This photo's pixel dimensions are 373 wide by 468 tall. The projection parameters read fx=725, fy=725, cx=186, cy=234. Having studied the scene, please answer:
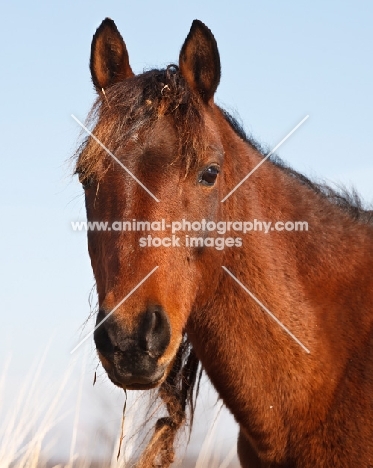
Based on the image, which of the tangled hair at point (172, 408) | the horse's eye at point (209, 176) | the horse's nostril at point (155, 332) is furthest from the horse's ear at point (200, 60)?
the tangled hair at point (172, 408)

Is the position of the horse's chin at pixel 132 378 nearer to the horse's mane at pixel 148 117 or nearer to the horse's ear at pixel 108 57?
the horse's mane at pixel 148 117

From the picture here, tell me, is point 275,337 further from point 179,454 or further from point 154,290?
point 179,454

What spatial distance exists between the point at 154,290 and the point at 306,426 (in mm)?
1417

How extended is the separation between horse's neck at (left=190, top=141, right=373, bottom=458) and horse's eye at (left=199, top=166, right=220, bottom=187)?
299 mm

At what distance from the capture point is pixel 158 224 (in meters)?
4.34

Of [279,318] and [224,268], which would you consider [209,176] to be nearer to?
[224,268]

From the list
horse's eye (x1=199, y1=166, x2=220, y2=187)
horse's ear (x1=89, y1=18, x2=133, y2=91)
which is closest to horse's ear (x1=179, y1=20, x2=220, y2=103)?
horse's ear (x1=89, y1=18, x2=133, y2=91)

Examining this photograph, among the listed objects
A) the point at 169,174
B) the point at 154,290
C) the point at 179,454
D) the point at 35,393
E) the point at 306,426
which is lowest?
the point at 35,393

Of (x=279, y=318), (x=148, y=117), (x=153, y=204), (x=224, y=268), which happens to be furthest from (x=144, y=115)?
(x=279, y=318)

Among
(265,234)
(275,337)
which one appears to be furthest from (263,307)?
(265,234)

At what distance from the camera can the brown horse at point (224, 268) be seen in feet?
14.2

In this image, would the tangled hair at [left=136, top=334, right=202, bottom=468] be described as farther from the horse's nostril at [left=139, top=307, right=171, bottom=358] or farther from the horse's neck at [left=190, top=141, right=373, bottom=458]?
the horse's nostril at [left=139, top=307, right=171, bottom=358]

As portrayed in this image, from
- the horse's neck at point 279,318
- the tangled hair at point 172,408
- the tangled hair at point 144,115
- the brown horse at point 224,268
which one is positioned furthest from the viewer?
the tangled hair at point 172,408

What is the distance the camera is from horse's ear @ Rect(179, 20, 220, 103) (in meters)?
5.05
